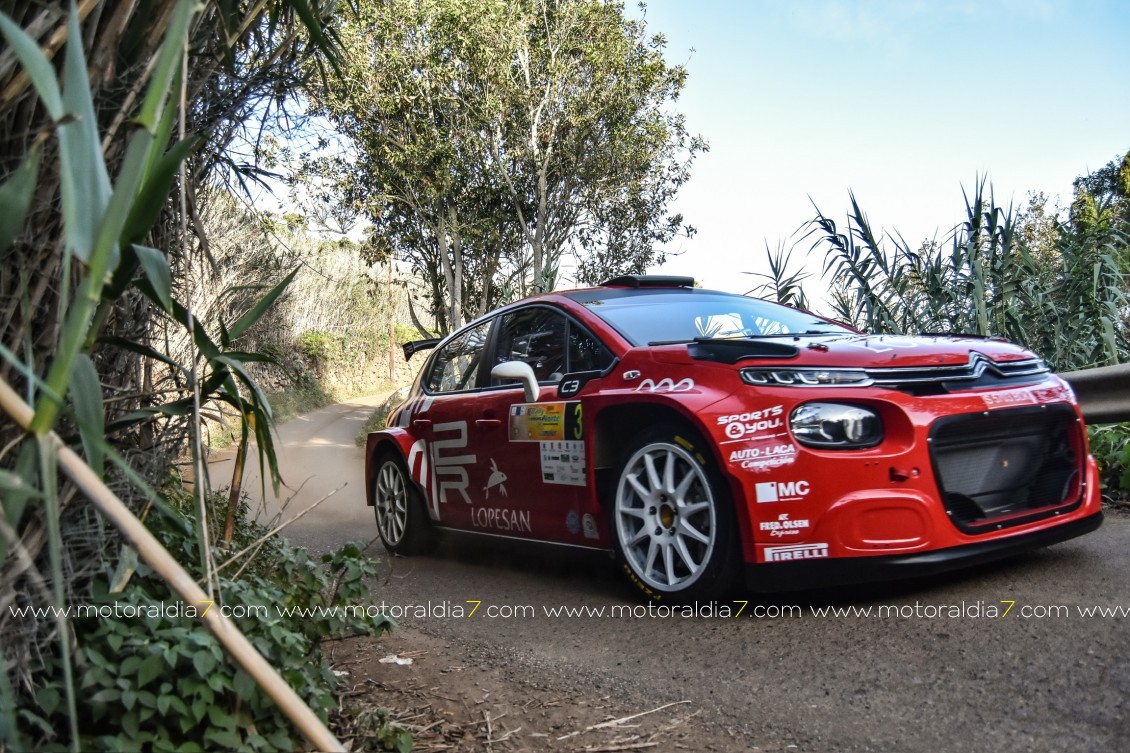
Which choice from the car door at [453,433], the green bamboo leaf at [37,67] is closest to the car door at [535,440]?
the car door at [453,433]

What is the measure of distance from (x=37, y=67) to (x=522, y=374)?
3.88 metres

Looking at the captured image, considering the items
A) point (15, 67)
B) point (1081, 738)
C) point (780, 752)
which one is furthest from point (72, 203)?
point (1081, 738)

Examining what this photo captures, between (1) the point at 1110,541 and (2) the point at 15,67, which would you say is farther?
(1) the point at 1110,541

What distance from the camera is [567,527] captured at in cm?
516

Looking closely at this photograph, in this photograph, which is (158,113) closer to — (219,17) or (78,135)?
(78,135)

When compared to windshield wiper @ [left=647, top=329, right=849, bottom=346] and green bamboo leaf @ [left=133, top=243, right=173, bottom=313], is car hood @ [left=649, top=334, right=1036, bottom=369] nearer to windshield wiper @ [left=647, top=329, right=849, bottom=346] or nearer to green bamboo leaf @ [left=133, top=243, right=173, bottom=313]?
windshield wiper @ [left=647, top=329, right=849, bottom=346]

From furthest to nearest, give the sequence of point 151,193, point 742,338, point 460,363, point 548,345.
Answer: point 460,363 < point 548,345 < point 742,338 < point 151,193

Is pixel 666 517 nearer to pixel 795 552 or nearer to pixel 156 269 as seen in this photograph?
pixel 795 552

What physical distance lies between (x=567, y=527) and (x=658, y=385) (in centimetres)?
99

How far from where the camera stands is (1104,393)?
6.13 metres

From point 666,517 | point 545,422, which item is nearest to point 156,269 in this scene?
point 666,517

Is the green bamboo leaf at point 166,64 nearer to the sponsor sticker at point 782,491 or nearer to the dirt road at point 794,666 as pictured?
the dirt road at point 794,666

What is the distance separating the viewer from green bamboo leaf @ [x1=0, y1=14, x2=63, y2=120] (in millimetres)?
1429

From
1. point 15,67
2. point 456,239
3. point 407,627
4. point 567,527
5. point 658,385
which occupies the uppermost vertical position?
point 456,239
